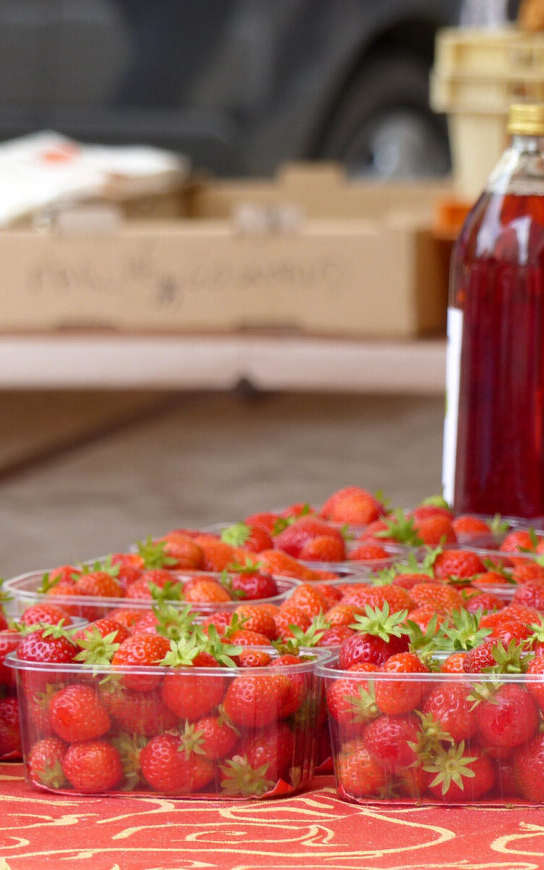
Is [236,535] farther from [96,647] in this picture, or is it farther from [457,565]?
[96,647]

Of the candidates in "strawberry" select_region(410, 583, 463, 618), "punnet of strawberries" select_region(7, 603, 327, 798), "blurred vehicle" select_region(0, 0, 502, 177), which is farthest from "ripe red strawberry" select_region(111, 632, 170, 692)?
"blurred vehicle" select_region(0, 0, 502, 177)

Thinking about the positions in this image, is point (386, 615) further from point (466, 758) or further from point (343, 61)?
point (343, 61)

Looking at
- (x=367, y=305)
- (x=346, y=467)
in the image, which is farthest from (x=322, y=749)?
(x=346, y=467)

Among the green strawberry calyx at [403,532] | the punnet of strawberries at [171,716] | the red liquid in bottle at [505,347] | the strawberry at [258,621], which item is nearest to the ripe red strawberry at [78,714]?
the punnet of strawberries at [171,716]

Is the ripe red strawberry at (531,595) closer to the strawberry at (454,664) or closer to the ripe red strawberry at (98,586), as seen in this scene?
the strawberry at (454,664)

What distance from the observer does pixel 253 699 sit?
1.06m

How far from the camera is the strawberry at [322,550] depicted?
4.61 feet

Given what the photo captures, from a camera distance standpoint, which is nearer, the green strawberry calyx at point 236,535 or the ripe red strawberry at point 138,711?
the ripe red strawberry at point 138,711

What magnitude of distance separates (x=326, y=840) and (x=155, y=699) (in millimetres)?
159

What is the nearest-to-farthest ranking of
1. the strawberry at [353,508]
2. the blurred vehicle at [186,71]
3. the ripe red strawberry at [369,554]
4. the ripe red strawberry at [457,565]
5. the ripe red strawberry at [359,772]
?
the ripe red strawberry at [359,772] → the ripe red strawberry at [457,565] → the ripe red strawberry at [369,554] → the strawberry at [353,508] → the blurred vehicle at [186,71]

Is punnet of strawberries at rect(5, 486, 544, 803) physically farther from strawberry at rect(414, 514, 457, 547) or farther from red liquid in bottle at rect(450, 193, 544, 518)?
red liquid in bottle at rect(450, 193, 544, 518)

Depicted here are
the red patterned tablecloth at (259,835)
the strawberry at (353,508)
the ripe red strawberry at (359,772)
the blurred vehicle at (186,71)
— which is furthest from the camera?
the blurred vehicle at (186,71)

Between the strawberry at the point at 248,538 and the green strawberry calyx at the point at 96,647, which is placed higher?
the strawberry at the point at 248,538

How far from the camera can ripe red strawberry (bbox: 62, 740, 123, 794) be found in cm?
108
